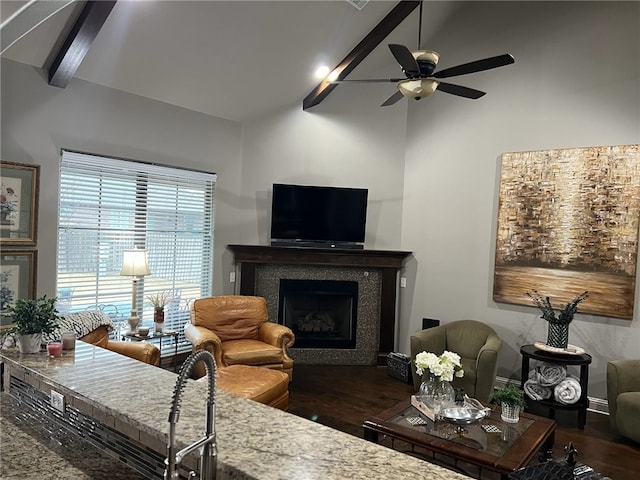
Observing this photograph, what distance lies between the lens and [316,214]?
5.59 meters

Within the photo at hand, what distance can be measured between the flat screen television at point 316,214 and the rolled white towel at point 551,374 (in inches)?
94.4

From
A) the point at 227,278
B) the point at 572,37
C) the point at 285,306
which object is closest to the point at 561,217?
the point at 572,37

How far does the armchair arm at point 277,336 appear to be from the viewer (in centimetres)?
467

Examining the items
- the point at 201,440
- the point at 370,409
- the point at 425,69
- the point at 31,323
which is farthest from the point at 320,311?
the point at 201,440

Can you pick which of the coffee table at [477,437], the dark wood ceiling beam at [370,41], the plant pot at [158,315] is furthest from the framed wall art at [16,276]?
the dark wood ceiling beam at [370,41]

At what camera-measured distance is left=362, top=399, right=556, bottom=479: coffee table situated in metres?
2.60

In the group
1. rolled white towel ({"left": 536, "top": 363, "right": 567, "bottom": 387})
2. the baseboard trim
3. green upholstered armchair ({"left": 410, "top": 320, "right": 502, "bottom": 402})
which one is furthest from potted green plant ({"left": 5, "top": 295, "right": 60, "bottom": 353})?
the baseboard trim

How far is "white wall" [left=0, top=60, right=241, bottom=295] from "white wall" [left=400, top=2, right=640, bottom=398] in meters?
2.23

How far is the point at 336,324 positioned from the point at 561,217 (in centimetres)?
281

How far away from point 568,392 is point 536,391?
26 cm

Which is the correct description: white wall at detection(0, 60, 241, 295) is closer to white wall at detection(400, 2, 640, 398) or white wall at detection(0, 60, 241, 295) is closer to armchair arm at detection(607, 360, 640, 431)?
white wall at detection(400, 2, 640, 398)

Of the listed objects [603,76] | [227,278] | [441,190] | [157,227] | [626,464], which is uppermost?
[603,76]

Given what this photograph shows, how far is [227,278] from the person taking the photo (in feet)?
18.7

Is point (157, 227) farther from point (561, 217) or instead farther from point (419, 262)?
point (561, 217)
